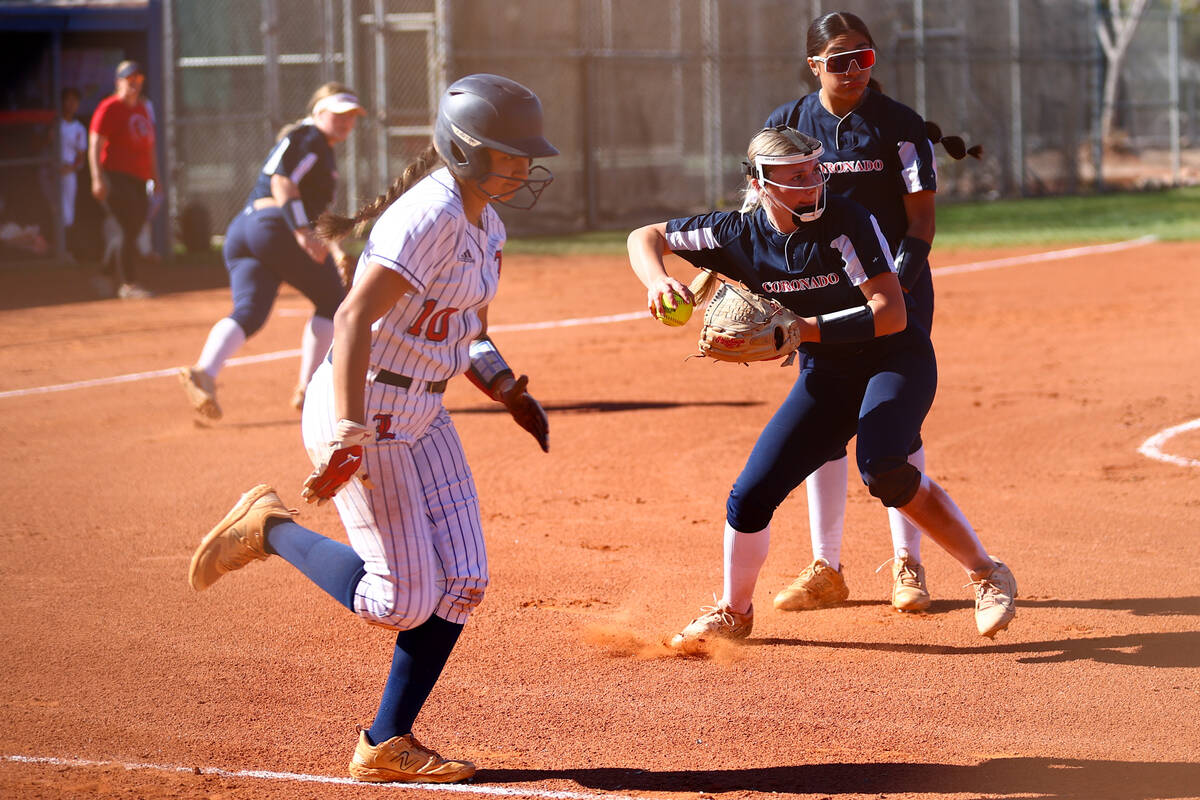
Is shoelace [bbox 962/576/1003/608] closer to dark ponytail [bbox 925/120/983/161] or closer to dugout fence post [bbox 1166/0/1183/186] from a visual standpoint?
dark ponytail [bbox 925/120/983/161]

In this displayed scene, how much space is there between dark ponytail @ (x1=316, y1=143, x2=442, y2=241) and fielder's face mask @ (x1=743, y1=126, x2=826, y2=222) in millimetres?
1176

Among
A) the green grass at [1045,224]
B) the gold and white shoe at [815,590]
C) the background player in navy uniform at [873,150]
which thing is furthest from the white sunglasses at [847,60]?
the green grass at [1045,224]

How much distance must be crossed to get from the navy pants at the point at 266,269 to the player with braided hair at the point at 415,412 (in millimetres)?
5536

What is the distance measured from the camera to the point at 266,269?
9.91 metres

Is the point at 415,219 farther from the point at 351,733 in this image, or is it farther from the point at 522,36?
the point at 522,36

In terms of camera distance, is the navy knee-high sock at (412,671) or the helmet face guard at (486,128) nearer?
the helmet face guard at (486,128)

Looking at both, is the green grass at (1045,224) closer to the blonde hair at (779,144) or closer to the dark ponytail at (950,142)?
the dark ponytail at (950,142)

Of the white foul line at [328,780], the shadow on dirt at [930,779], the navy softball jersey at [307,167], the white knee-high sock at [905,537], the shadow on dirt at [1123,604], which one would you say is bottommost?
the shadow on dirt at [930,779]

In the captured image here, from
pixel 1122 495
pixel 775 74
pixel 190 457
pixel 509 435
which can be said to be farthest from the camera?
pixel 775 74

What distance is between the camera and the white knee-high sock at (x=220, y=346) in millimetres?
9539

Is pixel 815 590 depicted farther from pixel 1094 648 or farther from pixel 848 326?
pixel 848 326

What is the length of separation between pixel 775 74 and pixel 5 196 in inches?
550

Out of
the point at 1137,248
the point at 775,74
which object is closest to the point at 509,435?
the point at 1137,248

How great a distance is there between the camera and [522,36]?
2327 centimetres
